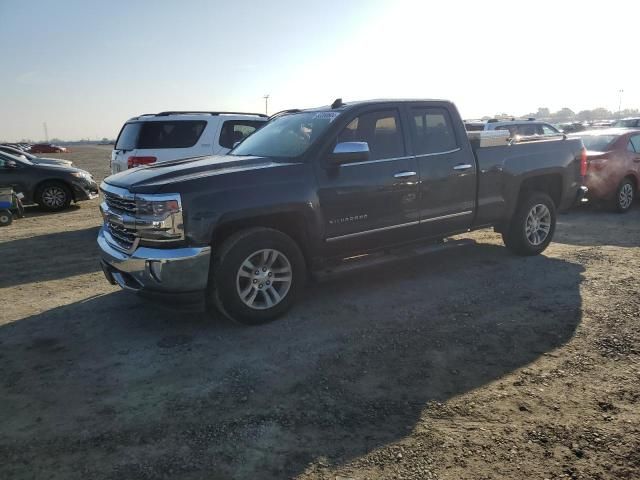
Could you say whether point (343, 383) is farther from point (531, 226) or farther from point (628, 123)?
point (628, 123)

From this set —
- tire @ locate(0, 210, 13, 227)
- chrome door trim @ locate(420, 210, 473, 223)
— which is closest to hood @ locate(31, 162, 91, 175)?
tire @ locate(0, 210, 13, 227)

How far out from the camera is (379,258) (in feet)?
17.4

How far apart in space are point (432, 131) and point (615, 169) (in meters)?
6.18

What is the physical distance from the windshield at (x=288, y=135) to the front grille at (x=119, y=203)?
4.91 feet

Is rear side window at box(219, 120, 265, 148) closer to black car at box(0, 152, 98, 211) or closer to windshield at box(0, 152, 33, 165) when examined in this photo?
black car at box(0, 152, 98, 211)

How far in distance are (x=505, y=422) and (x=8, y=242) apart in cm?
873

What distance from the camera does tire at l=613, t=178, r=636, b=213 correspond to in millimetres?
10000

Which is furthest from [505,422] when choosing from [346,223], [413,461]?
[346,223]

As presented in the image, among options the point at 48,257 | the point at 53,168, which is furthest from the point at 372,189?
the point at 53,168

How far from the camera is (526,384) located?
346 centimetres

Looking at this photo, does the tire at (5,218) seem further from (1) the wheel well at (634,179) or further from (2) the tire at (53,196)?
(1) the wheel well at (634,179)

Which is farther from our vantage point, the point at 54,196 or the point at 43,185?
the point at 54,196

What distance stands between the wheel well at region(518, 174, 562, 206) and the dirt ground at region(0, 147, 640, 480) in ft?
4.28

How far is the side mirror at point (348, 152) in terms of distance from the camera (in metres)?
4.66
